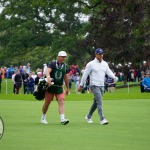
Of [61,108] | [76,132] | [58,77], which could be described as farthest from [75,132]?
[58,77]

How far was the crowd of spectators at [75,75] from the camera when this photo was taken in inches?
1877

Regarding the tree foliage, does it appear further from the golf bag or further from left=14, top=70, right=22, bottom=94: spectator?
the golf bag

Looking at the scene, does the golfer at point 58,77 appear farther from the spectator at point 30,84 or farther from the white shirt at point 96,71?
the spectator at point 30,84

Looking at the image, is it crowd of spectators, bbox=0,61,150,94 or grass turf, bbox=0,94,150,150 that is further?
crowd of spectators, bbox=0,61,150,94

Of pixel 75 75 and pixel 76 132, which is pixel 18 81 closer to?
pixel 75 75

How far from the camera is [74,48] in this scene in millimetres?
83375

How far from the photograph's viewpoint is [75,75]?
5584cm

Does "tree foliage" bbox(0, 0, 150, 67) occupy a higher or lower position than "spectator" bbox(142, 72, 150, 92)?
higher

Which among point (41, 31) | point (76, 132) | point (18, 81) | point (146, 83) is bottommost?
point (76, 132)

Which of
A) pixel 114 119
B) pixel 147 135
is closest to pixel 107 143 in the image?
pixel 147 135

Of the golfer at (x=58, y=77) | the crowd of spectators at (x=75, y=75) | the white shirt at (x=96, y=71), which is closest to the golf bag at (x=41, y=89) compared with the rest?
the golfer at (x=58, y=77)

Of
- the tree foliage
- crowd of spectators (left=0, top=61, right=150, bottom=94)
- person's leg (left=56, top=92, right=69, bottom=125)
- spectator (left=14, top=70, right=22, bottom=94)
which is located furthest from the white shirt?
the tree foliage

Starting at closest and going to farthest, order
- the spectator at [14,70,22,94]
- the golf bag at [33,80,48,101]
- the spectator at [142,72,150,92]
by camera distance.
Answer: the golf bag at [33,80,48,101] < the spectator at [142,72,150,92] < the spectator at [14,70,22,94]

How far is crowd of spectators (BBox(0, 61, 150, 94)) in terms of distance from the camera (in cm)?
4769
